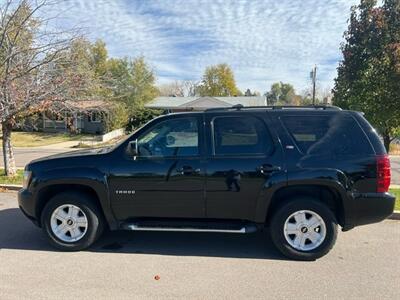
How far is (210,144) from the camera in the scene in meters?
4.67

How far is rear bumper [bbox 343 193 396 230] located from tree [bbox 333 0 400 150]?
292 inches

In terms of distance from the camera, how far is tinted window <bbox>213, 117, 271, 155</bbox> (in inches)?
182

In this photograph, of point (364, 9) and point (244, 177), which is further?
point (364, 9)

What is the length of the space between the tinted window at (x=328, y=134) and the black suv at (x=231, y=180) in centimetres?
1

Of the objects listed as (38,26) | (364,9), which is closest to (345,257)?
(38,26)

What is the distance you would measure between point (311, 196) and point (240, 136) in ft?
3.94

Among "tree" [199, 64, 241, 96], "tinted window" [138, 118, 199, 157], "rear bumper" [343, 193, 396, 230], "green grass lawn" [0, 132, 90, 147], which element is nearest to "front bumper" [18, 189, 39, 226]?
"tinted window" [138, 118, 199, 157]

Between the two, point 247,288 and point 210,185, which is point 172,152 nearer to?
point 210,185

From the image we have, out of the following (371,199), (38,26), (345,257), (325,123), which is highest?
(38,26)

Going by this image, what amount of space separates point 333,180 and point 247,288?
66.8 inches

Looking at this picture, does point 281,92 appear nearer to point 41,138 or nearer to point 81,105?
point 41,138

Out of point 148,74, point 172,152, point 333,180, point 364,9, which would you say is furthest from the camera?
point 148,74

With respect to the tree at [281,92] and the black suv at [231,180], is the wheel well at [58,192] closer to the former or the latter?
the black suv at [231,180]

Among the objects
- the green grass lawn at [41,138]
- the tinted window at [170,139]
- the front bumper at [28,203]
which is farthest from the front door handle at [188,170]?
the green grass lawn at [41,138]
